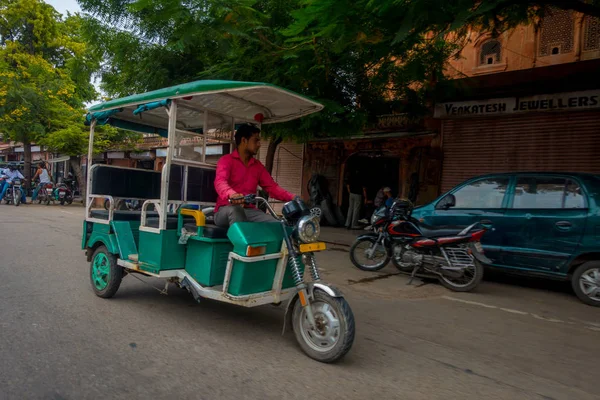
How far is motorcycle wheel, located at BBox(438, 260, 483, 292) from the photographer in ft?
19.0

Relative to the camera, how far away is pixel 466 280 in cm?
597

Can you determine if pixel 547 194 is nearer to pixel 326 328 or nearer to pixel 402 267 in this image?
pixel 402 267

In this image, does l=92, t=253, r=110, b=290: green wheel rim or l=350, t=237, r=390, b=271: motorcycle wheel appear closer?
l=92, t=253, r=110, b=290: green wheel rim

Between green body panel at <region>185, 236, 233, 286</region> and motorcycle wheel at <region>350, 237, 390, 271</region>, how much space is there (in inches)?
148

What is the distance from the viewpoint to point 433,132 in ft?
39.0

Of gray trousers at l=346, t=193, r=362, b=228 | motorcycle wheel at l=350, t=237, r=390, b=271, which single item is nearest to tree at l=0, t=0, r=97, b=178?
gray trousers at l=346, t=193, r=362, b=228

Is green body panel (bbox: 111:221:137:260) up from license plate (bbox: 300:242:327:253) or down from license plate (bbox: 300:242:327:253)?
down

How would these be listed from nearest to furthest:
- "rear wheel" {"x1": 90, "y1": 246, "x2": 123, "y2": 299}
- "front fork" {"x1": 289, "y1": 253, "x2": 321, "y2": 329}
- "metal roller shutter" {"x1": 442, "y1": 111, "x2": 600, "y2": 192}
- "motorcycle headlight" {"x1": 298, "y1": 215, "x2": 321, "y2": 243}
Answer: "front fork" {"x1": 289, "y1": 253, "x2": 321, "y2": 329}
"motorcycle headlight" {"x1": 298, "y1": 215, "x2": 321, "y2": 243}
"rear wheel" {"x1": 90, "y1": 246, "x2": 123, "y2": 299}
"metal roller shutter" {"x1": 442, "y1": 111, "x2": 600, "y2": 192}

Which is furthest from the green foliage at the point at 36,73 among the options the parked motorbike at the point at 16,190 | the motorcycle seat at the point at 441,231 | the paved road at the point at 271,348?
the motorcycle seat at the point at 441,231

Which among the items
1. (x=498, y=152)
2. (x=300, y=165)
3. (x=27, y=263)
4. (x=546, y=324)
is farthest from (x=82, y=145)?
(x=546, y=324)

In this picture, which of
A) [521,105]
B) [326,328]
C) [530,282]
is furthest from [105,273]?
[521,105]

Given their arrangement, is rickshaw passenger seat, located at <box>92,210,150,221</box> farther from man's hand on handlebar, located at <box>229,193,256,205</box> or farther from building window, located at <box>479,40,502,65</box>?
building window, located at <box>479,40,502,65</box>

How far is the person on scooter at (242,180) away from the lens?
386cm

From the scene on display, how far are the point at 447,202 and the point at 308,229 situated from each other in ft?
13.6
